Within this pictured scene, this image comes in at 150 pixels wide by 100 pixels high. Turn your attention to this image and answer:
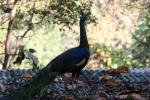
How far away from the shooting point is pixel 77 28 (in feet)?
70.3

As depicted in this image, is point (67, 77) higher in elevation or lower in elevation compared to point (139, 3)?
lower

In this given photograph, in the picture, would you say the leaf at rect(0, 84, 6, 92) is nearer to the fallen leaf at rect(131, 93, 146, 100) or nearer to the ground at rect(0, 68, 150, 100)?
the ground at rect(0, 68, 150, 100)

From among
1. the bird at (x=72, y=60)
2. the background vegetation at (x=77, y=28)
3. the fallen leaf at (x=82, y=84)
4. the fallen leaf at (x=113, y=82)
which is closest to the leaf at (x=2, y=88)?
the background vegetation at (x=77, y=28)

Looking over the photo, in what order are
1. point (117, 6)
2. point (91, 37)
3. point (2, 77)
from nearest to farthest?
point (2, 77) → point (117, 6) → point (91, 37)

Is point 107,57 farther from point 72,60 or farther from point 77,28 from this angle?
point 72,60

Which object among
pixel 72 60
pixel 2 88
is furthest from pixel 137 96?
pixel 2 88

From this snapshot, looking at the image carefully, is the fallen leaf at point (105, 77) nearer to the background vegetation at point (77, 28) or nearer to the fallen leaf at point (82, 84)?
the fallen leaf at point (82, 84)

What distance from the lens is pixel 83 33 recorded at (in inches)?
285

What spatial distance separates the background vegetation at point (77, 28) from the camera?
38.4ft

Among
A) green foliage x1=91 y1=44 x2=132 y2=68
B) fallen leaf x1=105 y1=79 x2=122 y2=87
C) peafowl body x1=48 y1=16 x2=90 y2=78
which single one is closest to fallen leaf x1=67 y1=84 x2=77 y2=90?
peafowl body x1=48 y1=16 x2=90 y2=78

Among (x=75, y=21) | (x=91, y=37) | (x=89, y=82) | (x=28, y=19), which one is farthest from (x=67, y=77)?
(x=91, y=37)

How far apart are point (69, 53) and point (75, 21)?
5.17m

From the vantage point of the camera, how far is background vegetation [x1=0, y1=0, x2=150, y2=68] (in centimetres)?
1170

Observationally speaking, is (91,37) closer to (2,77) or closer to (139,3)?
(139,3)
